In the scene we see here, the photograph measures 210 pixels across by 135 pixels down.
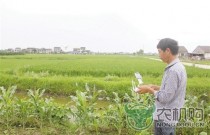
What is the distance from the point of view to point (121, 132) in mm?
5617

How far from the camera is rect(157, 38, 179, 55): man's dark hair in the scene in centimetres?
326

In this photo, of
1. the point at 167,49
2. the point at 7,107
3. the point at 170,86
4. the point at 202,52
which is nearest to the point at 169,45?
the point at 167,49

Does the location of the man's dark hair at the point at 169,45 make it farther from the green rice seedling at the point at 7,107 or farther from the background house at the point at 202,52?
the background house at the point at 202,52

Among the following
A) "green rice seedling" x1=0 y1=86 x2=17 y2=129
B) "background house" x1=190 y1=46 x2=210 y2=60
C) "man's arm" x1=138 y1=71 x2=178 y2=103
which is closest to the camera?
"man's arm" x1=138 y1=71 x2=178 y2=103

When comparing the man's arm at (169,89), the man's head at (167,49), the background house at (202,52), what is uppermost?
the man's head at (167,49)

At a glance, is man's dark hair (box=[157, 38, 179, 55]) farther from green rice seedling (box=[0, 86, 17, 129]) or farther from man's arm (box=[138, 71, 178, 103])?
green rice seedling (box=[0, 86, 17, 129])

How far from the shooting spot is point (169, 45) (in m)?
3.26

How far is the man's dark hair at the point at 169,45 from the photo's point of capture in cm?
326

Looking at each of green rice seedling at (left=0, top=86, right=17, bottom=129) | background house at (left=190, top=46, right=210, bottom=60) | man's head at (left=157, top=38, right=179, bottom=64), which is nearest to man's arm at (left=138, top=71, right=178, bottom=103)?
man's head at (left=157, top=38, right=179, bottom=64)

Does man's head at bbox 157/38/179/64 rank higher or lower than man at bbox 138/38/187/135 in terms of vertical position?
higher

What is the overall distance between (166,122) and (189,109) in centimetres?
227

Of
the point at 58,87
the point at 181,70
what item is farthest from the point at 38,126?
the point at 58,87

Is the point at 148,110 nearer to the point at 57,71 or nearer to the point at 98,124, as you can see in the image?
the point at 98,124

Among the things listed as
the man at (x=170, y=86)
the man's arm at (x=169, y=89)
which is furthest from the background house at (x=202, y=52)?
the man's arm at (x=169, y=89)
